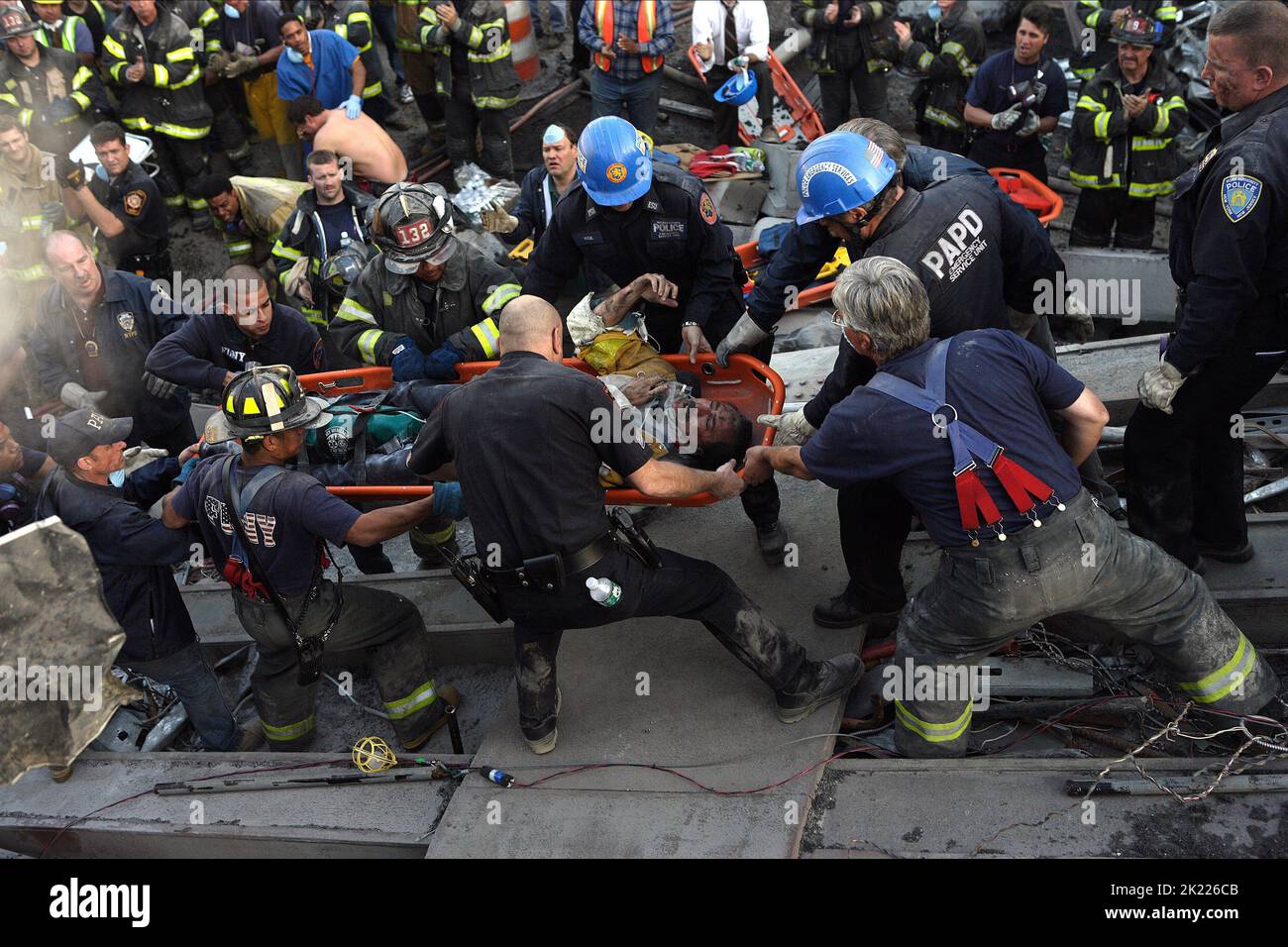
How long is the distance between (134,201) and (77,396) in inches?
76.1

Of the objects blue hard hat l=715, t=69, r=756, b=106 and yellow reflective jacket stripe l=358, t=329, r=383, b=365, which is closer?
yellow reflective jacket stripe l=358, t=329, r=383, b=365

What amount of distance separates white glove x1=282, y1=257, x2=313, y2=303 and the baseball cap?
248 centimetres

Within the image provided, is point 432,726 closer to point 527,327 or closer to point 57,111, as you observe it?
point 527,327

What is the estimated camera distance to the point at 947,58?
25.6 ft

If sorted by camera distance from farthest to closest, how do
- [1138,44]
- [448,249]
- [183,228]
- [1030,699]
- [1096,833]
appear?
1. [183,228]
2. [1138,44]
3. [448,249]
4. [1030,699]
5. [1096,833]

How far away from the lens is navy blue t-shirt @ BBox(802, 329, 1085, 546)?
3.26 meters

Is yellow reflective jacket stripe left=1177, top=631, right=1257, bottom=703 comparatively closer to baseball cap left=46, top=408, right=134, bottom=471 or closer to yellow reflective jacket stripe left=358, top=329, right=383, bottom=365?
yellow reflective jacket stripe left=358, top=329, right=383, bottom=365

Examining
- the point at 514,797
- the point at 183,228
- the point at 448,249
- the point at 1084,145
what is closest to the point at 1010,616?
the point at 514,797

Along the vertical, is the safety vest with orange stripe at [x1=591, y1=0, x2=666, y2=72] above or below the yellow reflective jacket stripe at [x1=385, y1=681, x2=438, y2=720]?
above

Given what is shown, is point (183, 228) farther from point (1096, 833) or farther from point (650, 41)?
point (1096, 833)

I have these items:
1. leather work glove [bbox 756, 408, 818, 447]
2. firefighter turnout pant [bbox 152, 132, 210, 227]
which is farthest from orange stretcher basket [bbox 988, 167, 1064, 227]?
firefighter turnout pant [bbox 152, 132, 210, 227]

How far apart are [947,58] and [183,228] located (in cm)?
650

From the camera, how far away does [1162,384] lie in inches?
153

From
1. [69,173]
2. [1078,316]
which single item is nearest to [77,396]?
[69,173]
